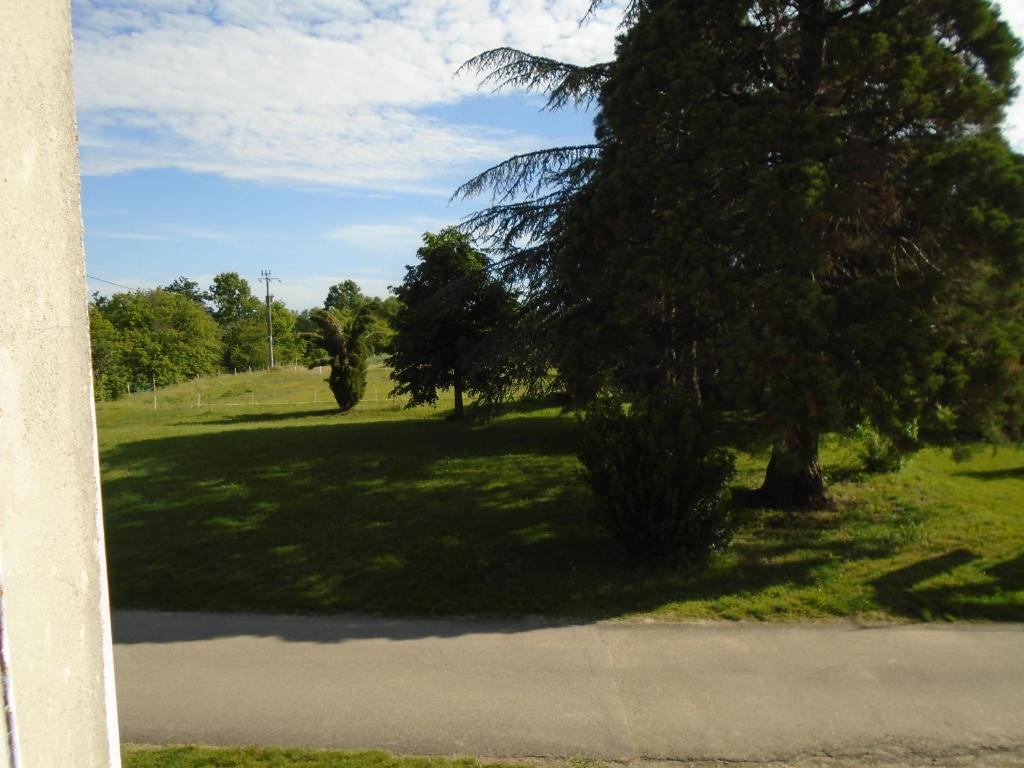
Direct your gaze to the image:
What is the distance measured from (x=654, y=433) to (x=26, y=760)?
6.63 m

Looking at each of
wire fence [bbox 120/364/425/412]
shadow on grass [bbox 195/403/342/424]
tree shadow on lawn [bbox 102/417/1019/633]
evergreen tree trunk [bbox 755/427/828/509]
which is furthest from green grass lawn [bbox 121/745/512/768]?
wire fence [bbox 120/364/425/412]

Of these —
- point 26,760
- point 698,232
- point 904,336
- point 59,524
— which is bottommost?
point 26,760

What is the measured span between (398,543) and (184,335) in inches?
2265

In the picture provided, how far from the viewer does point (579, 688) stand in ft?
18.2

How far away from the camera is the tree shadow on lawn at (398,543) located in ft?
24.7

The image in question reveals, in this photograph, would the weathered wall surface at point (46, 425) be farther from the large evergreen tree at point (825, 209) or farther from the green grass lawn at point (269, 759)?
the large evergreen tree at point (825, 209)

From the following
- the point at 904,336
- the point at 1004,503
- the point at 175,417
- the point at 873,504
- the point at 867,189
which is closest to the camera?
the point at 904,336

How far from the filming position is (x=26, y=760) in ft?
6.74

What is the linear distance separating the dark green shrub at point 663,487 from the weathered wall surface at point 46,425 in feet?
19.9

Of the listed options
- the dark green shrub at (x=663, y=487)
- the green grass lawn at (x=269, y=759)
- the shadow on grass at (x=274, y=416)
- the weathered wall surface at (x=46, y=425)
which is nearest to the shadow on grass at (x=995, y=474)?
the dark green shrub at (x=663, y=487)

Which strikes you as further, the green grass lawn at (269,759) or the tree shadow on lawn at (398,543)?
the tree shadow on lawn at (398,543)

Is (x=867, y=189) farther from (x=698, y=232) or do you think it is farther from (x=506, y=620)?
(x=506, y=620)

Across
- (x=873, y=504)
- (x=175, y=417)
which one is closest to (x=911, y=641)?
(x=873, y=504)

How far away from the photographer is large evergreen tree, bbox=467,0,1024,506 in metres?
7.48
